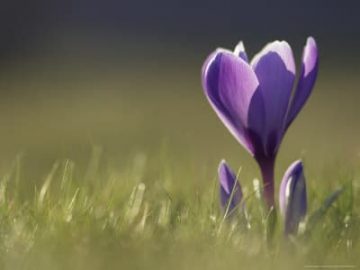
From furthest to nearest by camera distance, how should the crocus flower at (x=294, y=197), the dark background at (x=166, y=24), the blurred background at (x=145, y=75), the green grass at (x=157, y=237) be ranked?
the dark background at (x=166, y=24) < the blurred background at (x=145, y=75) < the crocus flower at (x=294, y=197) < the green grass at (x=157, y=237)

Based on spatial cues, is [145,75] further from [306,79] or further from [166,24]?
[306,79]

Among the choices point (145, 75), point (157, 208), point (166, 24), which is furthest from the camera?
point (166, 24)

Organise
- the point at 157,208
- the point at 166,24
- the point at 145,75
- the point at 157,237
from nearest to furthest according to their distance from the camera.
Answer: the point at 157,237, the point at 157,208, the point at 145,75, the point at 166,24

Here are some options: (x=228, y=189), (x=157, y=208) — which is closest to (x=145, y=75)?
(x=157, y=208)

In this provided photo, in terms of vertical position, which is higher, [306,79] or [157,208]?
[306,79]

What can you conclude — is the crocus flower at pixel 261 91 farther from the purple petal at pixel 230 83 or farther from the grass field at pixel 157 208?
the grass field at pixel 157 208

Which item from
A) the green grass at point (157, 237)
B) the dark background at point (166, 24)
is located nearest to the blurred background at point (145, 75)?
the dark background at point (166, 24)

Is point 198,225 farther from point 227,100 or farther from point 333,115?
point 333,115

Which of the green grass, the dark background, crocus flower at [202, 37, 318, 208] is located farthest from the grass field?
the dark background
